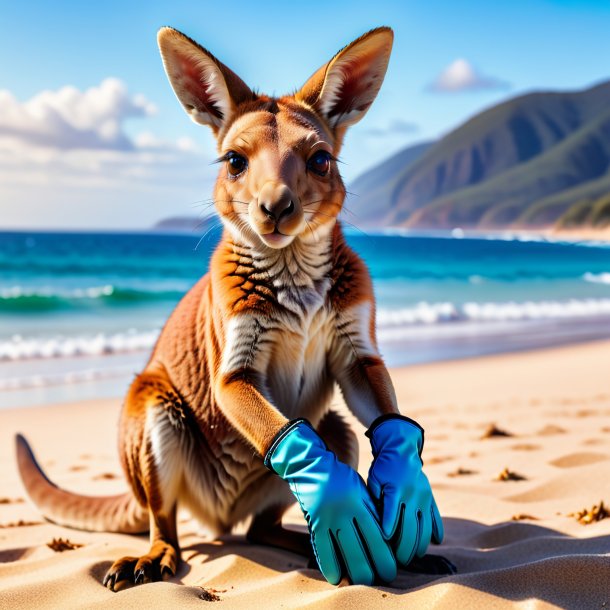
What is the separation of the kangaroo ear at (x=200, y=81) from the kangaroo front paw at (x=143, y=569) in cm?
163

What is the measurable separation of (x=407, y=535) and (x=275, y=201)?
116 centimetres

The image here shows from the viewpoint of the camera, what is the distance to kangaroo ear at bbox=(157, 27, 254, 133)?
265cm

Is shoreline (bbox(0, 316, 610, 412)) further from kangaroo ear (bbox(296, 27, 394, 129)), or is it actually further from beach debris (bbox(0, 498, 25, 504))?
kangaroo ear (bbox(296, 27, 394, 129))

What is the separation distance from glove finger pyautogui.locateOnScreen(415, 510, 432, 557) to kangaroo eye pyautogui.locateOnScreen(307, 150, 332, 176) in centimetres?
118

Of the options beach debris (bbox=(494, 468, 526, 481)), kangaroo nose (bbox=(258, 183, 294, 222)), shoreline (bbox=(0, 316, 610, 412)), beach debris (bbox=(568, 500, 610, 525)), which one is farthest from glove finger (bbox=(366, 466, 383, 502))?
shoreline (bbox=(0, 316, 610, 412))

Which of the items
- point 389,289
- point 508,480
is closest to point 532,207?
point 389,289

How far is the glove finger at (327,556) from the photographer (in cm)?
239

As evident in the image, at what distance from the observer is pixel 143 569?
109 inches

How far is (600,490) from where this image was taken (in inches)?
141

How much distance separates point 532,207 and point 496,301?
96.9m

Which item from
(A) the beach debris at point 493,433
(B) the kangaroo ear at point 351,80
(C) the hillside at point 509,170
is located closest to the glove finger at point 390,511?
(B) the kangaroo ear at point 351,80

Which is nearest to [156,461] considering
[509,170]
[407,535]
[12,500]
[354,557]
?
[354,557]

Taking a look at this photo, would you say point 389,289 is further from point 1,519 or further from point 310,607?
point 310,607

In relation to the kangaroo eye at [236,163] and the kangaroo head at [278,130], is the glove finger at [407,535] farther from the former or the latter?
the kangaroo eye at [236,163]
